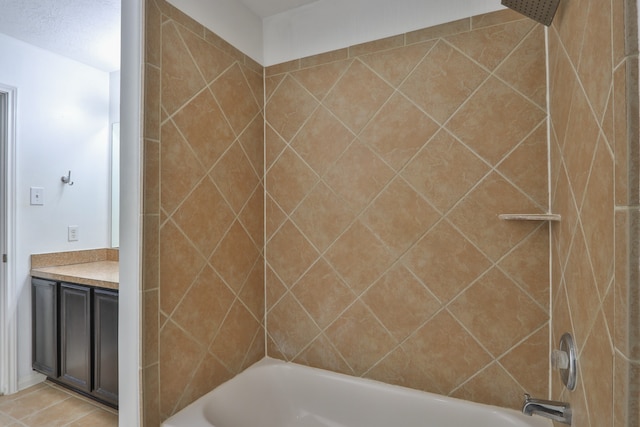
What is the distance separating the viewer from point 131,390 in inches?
48.2

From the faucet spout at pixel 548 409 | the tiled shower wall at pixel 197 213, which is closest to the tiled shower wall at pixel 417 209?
the tiled shower wall at pixel 197 213

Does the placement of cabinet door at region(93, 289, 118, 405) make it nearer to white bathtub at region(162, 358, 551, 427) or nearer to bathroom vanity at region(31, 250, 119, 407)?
bathroom vanity at region(31, 250, 119, 407)

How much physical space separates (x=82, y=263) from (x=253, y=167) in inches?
78.0

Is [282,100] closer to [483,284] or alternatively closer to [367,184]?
[367,184]

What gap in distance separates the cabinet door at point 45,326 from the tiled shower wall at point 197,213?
160cm

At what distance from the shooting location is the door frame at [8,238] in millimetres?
2398

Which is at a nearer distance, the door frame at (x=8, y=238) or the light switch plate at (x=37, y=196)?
the door frame at (x=8, y=238)

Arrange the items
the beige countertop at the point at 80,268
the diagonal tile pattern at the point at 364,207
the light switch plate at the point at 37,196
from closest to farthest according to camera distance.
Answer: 1. the diagonal tile pattern at the point at 364,207
2. the beige countertop at the point at 80,268
3. the light switch plate at the point at 37,196

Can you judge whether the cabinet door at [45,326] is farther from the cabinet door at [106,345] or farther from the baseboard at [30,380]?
the cabinet door at [106,345]

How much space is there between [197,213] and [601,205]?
1.36 metres

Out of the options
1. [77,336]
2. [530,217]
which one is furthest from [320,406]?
[77,336]

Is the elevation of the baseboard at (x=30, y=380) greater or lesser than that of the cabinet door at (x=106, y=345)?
lesser

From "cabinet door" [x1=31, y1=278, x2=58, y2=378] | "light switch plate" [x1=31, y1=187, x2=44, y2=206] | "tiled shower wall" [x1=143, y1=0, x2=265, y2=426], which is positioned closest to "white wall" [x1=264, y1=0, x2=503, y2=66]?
"tiled shower wall" [x1=143, y1=0, x2=265, y2=426]

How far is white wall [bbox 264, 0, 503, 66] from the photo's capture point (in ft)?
4.97
